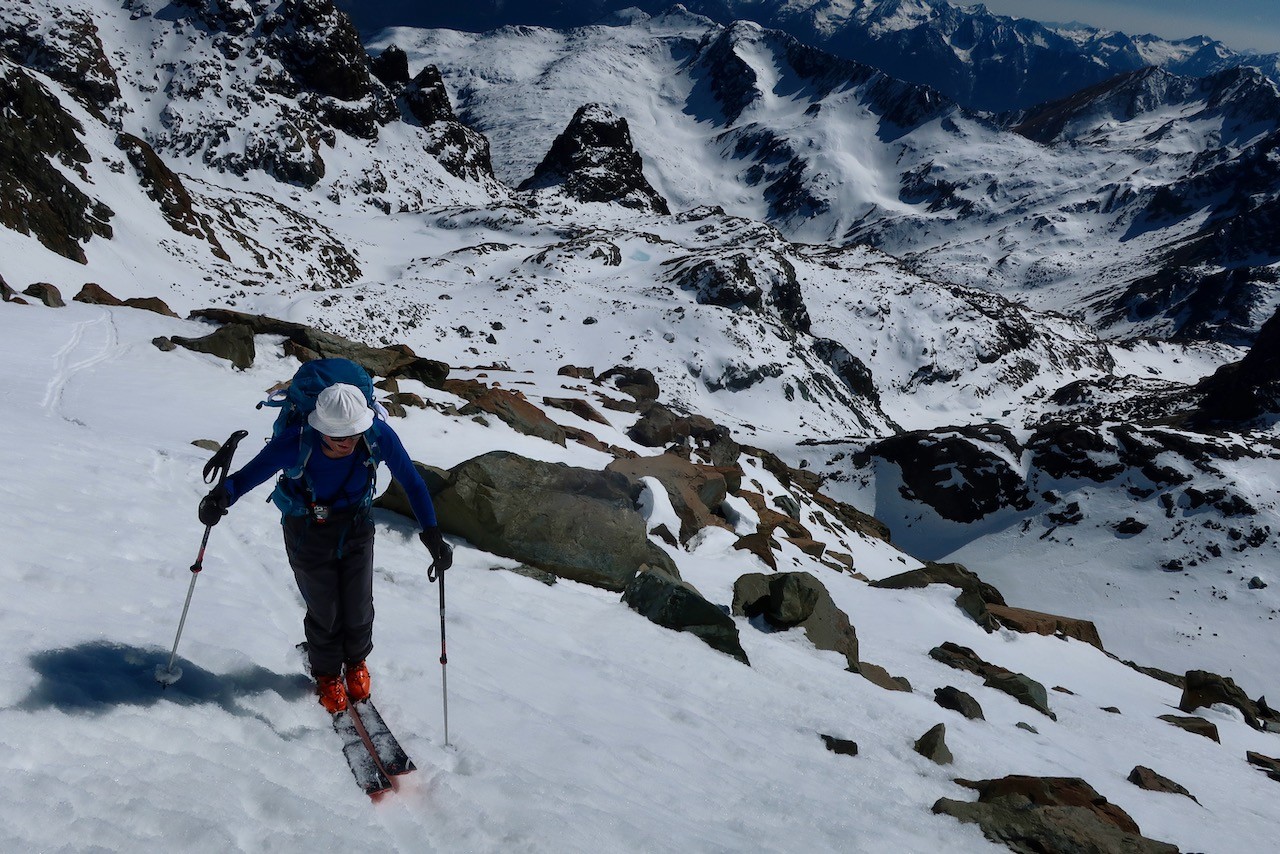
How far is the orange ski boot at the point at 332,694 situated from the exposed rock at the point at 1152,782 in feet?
31.7

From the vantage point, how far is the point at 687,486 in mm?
16875

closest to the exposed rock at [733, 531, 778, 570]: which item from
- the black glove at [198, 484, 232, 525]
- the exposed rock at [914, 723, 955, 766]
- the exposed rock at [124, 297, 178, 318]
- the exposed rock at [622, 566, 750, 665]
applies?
the exposed rock at [622, 566, 750, 665]

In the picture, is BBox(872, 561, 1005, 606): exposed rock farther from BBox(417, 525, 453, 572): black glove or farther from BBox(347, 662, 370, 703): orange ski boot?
BBox(347, 662, 370, 703): orange ski boot

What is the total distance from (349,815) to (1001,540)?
4607 centimetres

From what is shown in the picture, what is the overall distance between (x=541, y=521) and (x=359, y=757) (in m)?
5.91

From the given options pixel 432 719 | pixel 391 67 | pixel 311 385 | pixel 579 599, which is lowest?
pixel 579 599

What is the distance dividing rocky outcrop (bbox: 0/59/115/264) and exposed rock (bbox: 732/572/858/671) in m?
36.8

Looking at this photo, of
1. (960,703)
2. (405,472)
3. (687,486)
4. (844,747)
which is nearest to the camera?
(405,472)

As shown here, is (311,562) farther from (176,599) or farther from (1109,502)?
(1109,502)

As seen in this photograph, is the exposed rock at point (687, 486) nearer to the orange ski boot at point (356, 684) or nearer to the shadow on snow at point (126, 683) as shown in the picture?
the orange ski boot at point (356, 684)

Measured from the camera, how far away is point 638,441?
26000 mm

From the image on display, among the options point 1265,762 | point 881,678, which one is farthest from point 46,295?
point 1265,762

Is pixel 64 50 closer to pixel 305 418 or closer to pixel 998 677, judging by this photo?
pixel 305 418

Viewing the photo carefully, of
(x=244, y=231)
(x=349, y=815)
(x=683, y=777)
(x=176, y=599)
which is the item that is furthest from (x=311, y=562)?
(x=244, y=231)
